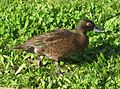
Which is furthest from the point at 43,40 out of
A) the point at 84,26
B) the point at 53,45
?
the point at 84,26

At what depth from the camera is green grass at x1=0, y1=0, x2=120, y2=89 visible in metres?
6.70

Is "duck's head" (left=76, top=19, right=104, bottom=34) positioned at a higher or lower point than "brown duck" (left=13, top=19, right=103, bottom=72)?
higher

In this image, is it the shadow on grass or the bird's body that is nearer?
the bird's body

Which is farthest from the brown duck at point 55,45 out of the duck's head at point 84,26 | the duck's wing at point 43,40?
the duck's head at point 84,26

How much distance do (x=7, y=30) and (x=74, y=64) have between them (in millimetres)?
1458

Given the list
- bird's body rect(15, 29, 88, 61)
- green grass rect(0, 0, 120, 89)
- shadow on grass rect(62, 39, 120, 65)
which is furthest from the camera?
shadow on grass rect(62, 39, 120, 65)

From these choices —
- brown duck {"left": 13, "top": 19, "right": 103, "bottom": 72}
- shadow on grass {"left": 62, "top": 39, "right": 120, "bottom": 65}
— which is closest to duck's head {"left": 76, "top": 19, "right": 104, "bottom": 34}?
brown duck {"left": 13, "top": 19, "right": 103, "bottom": 72}

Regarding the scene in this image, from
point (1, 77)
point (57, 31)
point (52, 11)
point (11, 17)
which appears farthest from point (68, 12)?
point (1, 77)

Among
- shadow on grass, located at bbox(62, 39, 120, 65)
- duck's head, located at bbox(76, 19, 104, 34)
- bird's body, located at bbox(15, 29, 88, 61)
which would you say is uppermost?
duck's head, located at bbox(76, 19, 104, 34)

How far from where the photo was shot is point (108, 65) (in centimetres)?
702

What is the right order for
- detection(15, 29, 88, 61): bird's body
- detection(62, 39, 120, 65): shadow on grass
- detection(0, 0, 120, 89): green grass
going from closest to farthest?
1. detection(0, 0, 120, 89): green grass
2. detection(15, 29, 88, 61): bird's body
3. detection(62, 39, 120, 65): shadow on grass

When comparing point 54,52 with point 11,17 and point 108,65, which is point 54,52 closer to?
point 108,65

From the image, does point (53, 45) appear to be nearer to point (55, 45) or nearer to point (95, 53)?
point (55, 45)

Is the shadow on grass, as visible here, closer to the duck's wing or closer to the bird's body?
the bird's body
